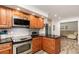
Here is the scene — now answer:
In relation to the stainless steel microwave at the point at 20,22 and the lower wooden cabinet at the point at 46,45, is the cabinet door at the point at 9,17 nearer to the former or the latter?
the stainless steel microwave at the point at 20,22

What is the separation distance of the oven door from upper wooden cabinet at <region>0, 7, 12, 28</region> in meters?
0.80

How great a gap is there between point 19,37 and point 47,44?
1.38 metres

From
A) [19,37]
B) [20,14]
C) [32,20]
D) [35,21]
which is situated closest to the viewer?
[20,14]

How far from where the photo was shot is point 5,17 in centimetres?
258

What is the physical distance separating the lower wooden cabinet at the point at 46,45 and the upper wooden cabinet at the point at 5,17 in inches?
53.4

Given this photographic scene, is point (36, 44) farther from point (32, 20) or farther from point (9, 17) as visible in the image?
point (9, 17)

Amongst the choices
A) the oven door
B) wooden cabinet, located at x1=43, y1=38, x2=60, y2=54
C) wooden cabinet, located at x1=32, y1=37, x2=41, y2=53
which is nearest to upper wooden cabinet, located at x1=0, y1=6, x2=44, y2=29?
the oven door

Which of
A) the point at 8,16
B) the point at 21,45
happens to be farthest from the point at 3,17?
the point at 21,45

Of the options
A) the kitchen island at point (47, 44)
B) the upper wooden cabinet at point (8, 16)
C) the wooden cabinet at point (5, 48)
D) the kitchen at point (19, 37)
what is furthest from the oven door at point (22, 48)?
the upper wooden cabinet at point (8, 16)

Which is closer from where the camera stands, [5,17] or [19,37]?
[5,17]

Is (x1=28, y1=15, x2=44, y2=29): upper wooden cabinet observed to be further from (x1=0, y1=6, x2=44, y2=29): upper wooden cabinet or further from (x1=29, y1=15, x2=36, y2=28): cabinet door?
(x1=0, y1=6, x2=44, y2=29): upper wooden cabinet

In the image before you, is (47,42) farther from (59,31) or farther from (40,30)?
(59,31)
